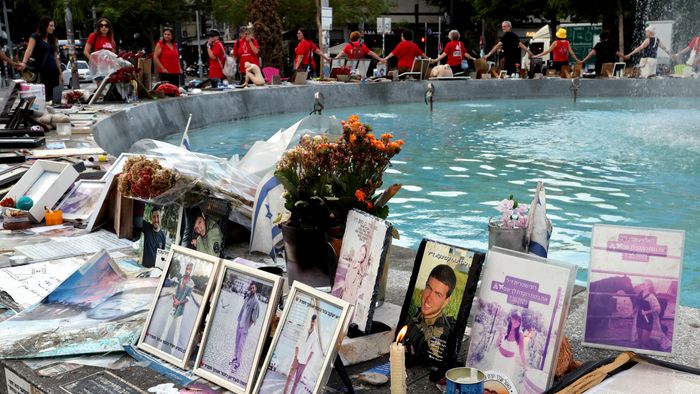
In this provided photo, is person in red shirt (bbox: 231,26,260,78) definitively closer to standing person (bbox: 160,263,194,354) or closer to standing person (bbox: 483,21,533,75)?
standing person (bbox: 483,21,533,75)

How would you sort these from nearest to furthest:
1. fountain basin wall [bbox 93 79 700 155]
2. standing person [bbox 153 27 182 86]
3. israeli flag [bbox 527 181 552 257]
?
1. israeli flag [bbox 527 181 552 257]
2. fountain basin wall [bbox 93 79 700 155]
3. standing person [bbox 153 27 182 86]

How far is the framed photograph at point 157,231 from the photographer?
4309 millimetres

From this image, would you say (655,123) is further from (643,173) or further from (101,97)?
(101,97)

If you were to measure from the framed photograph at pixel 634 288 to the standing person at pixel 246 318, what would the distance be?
1.24 meters

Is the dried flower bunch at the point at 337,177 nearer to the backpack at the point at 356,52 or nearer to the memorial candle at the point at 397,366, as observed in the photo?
the memorial candle at the point at 397,366

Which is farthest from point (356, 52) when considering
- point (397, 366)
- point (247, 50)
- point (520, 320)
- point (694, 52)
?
point (397, 366)

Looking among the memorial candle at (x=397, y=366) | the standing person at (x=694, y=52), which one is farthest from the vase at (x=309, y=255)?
the standing person at (x=694, y=52)

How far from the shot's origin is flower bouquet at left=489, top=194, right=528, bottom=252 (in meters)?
3.58

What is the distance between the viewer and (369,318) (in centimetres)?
312

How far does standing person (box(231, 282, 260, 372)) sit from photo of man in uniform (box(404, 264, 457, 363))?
0.58 metres

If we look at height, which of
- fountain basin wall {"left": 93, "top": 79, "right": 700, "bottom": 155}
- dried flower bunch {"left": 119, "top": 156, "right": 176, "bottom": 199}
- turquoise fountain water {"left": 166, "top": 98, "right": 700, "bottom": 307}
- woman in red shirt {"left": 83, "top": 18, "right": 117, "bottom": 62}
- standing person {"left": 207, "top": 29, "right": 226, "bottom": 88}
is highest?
woman in red shirt {"left": 83, "top": 18, "right": 117, "bottom": 62}

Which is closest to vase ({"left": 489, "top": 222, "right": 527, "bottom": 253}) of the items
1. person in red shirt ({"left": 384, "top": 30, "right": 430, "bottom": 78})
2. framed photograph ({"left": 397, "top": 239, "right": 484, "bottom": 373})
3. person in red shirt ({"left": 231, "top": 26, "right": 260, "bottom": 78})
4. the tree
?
framed photograph ({"left": 397, "top": 239, "right": 484, "bottom": 373})

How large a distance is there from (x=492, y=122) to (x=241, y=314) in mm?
14344

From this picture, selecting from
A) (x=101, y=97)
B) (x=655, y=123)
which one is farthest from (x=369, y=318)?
(x=655, y=123)
